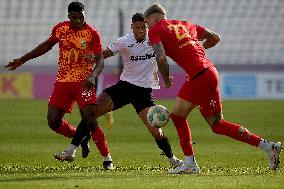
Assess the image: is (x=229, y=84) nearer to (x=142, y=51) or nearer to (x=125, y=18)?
(x=125, y=18)

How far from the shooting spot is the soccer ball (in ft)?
36.5

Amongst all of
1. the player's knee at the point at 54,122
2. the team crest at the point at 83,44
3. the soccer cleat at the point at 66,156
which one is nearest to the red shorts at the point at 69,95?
the player's knee at the point at 54,122

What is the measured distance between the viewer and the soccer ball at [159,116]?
36.5ft

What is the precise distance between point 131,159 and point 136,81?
1608 millimetres

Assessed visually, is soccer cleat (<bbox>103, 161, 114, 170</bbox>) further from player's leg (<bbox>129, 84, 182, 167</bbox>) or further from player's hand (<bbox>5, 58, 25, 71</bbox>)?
player's hand (<bbox>5, 58, 25, 71</bbox>)

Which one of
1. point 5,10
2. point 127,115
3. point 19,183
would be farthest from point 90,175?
point 5,10

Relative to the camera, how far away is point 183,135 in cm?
1122

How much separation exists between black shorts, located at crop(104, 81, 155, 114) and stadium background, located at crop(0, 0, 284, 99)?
925 inches

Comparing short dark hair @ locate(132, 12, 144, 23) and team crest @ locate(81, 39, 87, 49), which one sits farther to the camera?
Result: short dark hair @ locate(132, 12, 144, 23)

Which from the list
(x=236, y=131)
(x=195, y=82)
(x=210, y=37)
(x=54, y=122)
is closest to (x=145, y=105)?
(x=54, y=122)

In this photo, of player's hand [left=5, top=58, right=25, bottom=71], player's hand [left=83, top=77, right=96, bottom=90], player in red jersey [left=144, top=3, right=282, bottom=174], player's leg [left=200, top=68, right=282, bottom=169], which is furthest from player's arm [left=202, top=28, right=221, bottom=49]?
→ player's hand [left=5, top=58, right=25, bottom=71]

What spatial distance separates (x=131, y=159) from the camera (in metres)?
13.9

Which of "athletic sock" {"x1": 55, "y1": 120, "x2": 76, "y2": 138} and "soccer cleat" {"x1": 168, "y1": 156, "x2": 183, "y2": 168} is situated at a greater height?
"athletic sock" {"x1": 55, "y1": 120, "x2": 76, "y2": 138}

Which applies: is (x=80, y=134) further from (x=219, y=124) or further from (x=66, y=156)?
(x=219, y=124)
